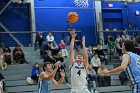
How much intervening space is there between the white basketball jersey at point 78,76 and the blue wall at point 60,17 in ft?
47.1

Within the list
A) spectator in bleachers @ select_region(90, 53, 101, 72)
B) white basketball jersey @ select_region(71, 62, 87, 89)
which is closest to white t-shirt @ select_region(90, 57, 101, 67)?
spectator in bleachers @ select_region(90, 53, 101, 72)

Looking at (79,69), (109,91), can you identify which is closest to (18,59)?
(109,91)

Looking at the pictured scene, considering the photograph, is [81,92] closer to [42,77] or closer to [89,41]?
[42,77]

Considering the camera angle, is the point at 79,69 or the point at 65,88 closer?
the point at 79,69

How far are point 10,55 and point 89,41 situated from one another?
27.3ft

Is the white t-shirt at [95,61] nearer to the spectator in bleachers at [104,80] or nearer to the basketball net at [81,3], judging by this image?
the spectator in bleachers at [104,80]

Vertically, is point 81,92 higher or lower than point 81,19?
lower

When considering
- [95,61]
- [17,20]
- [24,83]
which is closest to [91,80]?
[95,61]

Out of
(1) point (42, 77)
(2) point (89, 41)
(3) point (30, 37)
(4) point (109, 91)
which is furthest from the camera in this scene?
(2) point (89, 41)

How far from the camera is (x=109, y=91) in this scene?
14.2m

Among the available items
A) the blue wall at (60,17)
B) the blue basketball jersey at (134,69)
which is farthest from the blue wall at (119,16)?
the blue basketball jersey at (134,69)

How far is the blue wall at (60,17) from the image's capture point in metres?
22.8

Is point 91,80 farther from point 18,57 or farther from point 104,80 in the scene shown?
point 18,57

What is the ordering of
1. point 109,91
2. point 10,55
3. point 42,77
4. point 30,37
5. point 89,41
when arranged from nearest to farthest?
point 42,77, point 109,91, point 10,55, point 30,37, point 89,41
